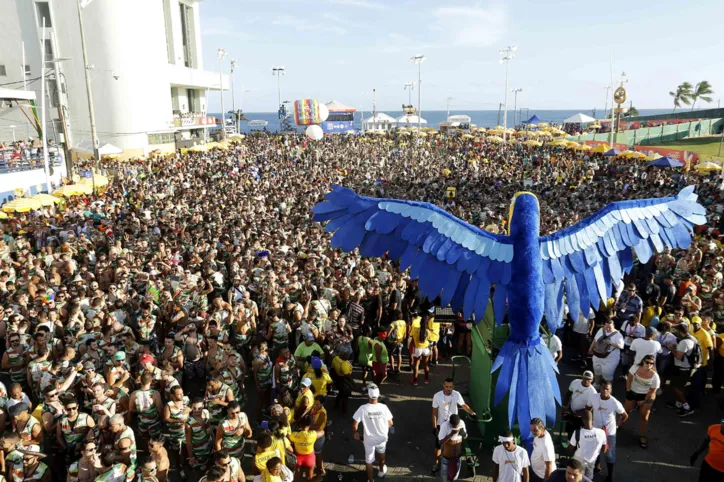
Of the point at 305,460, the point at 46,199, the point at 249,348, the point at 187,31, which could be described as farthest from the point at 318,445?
the point at 187,31

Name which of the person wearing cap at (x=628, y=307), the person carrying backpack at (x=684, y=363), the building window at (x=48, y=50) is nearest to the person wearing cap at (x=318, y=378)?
the person carrying backpack at (x=684, y=363)

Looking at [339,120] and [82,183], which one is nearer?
[82,183]

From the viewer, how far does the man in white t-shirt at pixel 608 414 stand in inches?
185

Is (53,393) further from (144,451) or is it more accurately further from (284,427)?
(284,427)

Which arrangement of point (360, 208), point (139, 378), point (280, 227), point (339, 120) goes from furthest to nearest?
point (339, 120) → point (280, 227) → point (139, 378) → point (360, 208)

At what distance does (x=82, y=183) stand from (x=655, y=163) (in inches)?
815

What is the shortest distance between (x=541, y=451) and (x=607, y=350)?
2.45 meters

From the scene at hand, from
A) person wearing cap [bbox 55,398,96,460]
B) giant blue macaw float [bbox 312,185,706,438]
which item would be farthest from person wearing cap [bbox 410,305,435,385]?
person wearing cap [bbox 55,398,96,460]

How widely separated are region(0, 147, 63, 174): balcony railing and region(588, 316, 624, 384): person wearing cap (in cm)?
1902

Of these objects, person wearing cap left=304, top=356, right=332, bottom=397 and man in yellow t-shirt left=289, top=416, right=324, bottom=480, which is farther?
person wearing cap left=304, top=356, right=332, bottom=397

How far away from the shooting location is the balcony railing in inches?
668

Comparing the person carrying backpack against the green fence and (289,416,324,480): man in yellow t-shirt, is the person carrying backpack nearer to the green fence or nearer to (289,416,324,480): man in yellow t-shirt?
(289,416,324,480): man in yellow t-shirt

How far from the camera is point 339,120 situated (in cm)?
5034

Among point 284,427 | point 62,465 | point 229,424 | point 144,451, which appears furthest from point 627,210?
point 62,465
